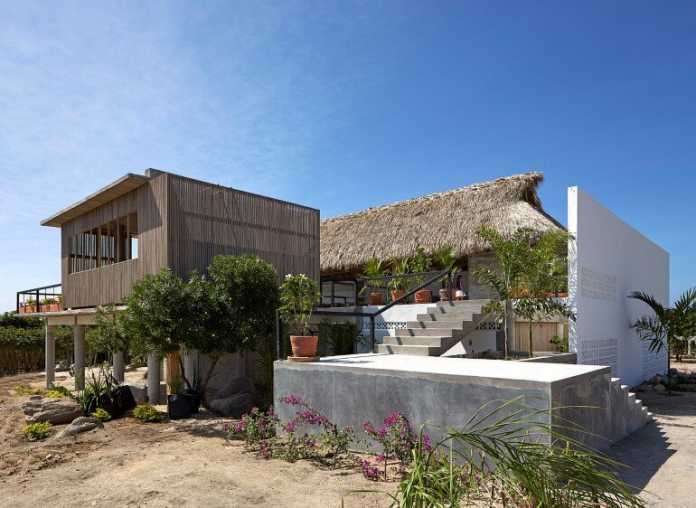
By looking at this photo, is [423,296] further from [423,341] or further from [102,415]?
[102,415]

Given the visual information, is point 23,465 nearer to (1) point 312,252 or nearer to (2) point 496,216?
(1) point 312,252

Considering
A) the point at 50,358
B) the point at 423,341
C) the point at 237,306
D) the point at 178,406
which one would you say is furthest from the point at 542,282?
the point at 50,358

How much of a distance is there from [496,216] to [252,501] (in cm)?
1165

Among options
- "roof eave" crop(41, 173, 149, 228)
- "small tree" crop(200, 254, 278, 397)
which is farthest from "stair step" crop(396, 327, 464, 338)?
"roof eave" crop(41, 173, 149, 228)

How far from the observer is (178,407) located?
408 inches

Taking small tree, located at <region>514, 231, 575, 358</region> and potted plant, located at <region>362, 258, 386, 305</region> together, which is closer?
small tree, located at <region>514, 231, 575, 358</region>

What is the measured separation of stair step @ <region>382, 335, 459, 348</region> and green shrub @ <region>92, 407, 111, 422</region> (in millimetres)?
5798

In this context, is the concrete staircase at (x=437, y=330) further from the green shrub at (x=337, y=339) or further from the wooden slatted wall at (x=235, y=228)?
the wooden slatted wall at (x=235, y=228)

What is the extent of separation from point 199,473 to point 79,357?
37.2ft

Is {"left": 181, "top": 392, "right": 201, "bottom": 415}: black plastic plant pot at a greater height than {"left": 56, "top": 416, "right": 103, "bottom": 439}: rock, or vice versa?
{"left": 181, "top": 392, "right": 201, "bottom": 415}: black plastic plant pot

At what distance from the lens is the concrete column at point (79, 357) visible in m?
15.0

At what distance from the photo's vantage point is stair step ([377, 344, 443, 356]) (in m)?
9.43

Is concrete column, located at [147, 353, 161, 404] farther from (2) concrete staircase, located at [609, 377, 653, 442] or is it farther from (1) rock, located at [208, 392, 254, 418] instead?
(2) concrete staircase, located at [609, 377, 653, 442]

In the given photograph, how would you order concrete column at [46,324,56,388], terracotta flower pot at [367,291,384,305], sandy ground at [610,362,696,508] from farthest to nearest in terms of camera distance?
concrete column at [46,324,56,388] → terracotta flower pot at [367,291,384,305] → sandy ground at [610,362,696,508]
